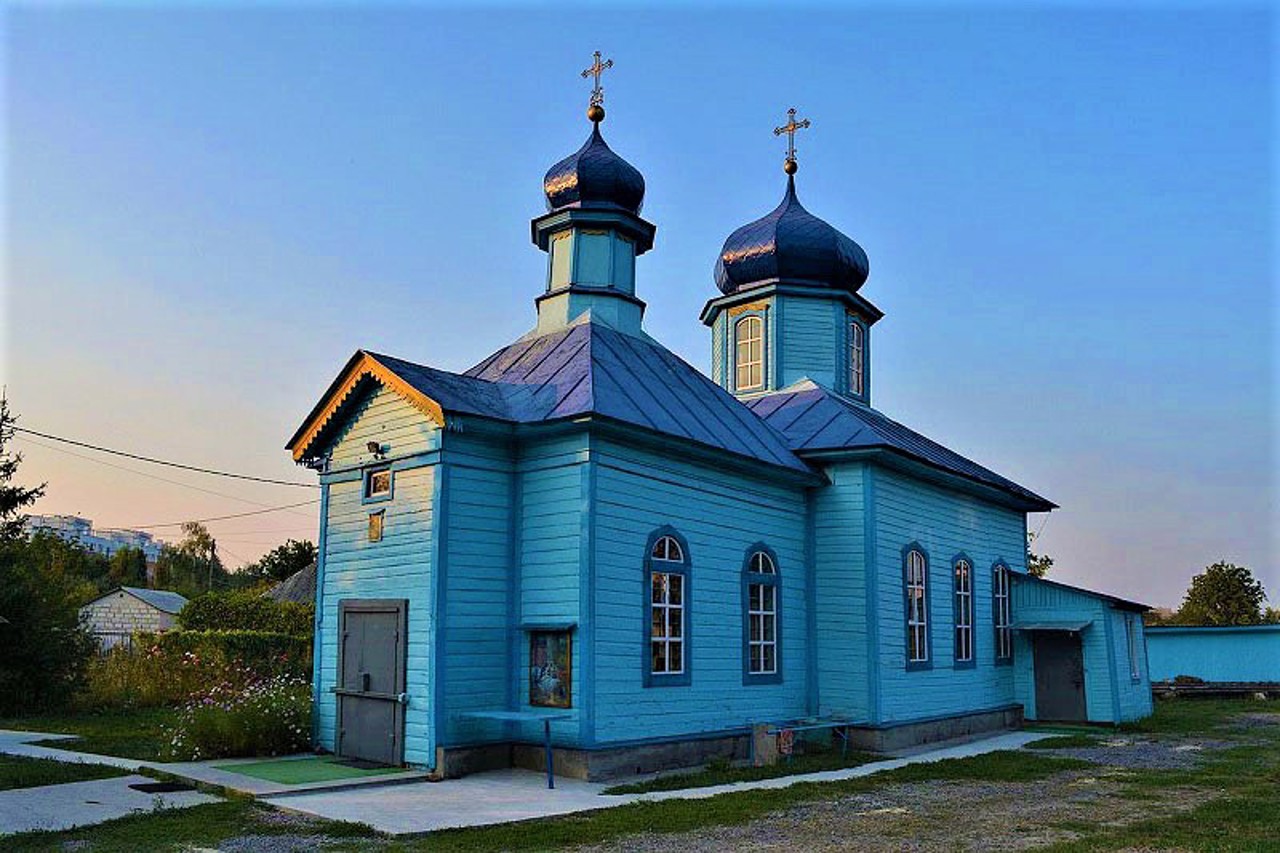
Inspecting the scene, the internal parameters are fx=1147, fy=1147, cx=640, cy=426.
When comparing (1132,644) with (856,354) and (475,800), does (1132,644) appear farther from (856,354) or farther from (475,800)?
(475,800)

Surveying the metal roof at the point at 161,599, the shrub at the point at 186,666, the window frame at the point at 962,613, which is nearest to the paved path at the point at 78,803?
the shrub at the point at 186,666

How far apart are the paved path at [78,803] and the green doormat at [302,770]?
89 cm

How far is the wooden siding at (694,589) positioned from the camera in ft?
40.7

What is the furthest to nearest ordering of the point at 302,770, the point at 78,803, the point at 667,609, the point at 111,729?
the point at 111,729 → the point at 667,609 → the point at 302,770 → the point at 78,803

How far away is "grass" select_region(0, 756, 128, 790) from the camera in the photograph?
1082 centimetres

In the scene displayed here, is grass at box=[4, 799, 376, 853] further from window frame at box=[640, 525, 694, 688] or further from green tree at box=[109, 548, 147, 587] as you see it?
green tree at box=[109, 548, 147, 587]

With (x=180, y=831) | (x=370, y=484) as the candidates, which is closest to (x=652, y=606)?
(x=370, y=484)

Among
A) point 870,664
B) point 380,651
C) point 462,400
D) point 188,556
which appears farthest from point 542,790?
point 188,556

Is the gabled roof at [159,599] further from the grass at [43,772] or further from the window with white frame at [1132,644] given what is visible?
the window with white frame at [1132,644]

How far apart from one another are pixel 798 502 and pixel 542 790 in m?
6.43

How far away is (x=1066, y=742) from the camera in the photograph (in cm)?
1675

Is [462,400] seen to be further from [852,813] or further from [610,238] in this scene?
[852,813]

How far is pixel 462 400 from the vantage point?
12.8 m

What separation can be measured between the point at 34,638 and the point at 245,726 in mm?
8006
